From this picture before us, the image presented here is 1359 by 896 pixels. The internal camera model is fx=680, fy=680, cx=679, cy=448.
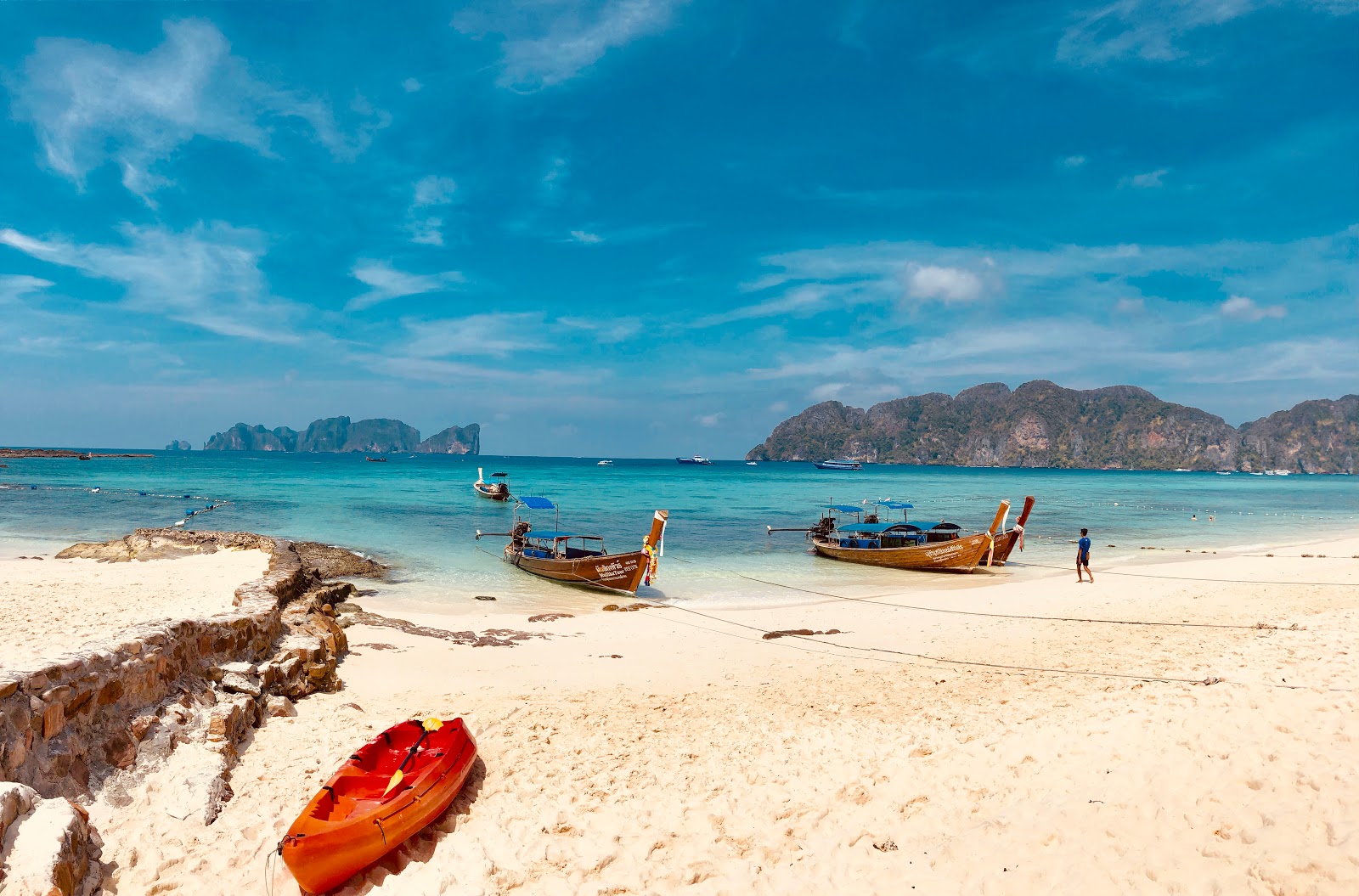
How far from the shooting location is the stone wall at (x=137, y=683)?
573 centimetres

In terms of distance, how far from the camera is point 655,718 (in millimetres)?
8852

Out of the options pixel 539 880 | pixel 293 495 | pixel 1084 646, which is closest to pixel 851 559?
pixel 1084 646

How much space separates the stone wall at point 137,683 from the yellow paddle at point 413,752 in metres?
2.35

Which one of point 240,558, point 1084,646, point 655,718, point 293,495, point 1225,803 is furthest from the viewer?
point 293,495

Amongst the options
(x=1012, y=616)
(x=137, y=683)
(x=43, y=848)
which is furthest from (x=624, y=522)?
(x=43, y=848)

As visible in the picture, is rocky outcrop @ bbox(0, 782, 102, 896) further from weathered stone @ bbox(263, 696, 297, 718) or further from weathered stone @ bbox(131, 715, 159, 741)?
weathered stone @ bbox(263, 696, 297, 718)

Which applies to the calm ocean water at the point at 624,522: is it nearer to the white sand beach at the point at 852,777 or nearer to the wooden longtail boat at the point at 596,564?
the wooden longtail boat at the point at 596,564

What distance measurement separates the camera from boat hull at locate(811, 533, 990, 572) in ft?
77.2

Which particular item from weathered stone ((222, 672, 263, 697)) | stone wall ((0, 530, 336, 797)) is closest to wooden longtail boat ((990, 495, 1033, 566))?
stone wall ((0, 530, 336, 797))

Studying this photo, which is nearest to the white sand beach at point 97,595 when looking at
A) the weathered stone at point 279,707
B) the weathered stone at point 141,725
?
the weathered stone at point 141,725

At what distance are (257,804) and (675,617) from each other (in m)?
10.9

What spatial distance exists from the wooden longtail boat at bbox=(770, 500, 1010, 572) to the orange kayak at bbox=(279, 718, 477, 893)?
20331mm

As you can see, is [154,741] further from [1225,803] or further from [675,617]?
[675,617]

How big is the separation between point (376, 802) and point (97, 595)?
11015 mm
